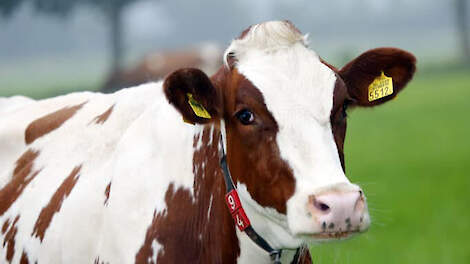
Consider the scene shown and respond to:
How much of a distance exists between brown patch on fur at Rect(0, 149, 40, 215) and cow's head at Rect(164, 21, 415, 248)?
5.07 ft

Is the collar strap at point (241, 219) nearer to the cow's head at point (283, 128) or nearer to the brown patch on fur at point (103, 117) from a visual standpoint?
the cow's head at point (283, 128)

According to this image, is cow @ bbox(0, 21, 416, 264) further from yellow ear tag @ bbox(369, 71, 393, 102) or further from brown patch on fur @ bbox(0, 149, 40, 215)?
brown patch on fur @ bbox(0, 149, 40, 215)

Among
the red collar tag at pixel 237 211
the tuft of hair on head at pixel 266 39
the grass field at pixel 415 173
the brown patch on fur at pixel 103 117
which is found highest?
the tuft of hair on head at pixel 266 39

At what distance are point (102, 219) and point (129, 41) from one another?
2100 cm

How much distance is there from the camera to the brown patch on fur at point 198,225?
11.4ft

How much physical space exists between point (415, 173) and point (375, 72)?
1066 cm

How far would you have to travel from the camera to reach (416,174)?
1395cm

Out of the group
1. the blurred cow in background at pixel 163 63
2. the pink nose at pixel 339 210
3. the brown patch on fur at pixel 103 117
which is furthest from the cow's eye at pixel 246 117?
the blurred cow in background at pixel 163 63

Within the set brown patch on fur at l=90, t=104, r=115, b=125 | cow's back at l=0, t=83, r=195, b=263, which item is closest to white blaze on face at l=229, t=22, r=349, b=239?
cow's back at l=0, t=83, r=195, b=263

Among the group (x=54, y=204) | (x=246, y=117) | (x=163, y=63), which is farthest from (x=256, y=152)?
(x=163, y=63)

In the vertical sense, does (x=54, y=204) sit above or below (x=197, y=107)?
below

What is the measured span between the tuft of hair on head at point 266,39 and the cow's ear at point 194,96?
6.2 inches

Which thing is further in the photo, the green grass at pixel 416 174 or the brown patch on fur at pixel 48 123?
the green grass at pixel 416 174

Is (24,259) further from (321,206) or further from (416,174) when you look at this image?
(416,174)
